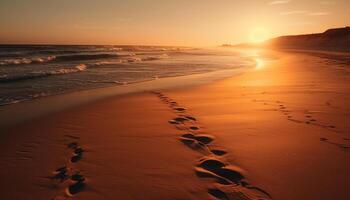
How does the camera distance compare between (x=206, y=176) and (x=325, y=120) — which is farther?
(x=325, y=120)

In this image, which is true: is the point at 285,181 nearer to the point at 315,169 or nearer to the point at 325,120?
the point at 315,169

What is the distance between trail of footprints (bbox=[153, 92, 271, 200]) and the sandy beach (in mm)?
12

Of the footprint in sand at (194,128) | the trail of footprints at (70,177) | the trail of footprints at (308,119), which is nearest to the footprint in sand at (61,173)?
the trail of footprints at (70,177)

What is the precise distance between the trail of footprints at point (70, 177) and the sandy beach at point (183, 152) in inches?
0.5

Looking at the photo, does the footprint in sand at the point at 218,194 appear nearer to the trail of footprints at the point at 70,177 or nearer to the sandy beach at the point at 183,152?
the sandy beach at the point at 183,152

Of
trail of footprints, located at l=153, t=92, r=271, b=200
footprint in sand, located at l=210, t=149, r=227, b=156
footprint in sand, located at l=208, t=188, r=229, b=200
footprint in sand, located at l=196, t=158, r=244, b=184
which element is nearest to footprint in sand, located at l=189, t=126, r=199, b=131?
trail of footprints, located at l=153, t=92, r=271, b=200

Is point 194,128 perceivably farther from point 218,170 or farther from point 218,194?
point 218,194

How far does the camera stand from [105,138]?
4789mm

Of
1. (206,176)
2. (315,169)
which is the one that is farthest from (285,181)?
(206,176)

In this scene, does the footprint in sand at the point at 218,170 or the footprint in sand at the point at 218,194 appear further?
the footprint in sand at the point at 218,170

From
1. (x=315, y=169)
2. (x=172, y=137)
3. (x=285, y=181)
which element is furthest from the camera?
(x=172, y=137)

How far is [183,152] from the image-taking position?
404cm

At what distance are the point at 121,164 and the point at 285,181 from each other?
2092 millimetres

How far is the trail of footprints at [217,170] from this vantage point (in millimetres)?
2900
